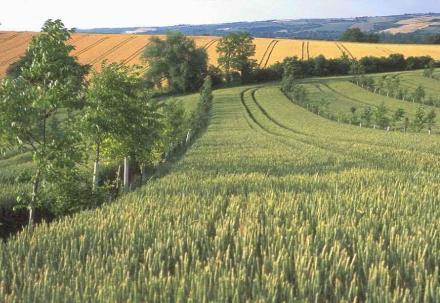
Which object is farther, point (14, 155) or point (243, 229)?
point (14, 155)

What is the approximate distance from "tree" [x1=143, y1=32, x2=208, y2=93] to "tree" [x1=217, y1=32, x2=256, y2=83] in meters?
4.77

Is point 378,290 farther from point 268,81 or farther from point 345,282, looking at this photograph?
point 268,81

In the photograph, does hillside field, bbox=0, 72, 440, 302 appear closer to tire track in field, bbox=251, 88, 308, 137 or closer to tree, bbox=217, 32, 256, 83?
tire track in field, bbox=251, 88, 308, 137

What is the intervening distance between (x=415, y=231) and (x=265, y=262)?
2715mm

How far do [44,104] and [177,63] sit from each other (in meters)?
82.2

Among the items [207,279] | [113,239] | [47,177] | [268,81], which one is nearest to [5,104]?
[47,177]

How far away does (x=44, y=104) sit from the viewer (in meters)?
12.7

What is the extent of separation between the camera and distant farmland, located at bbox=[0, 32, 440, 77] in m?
111

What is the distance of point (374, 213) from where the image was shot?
361 inches

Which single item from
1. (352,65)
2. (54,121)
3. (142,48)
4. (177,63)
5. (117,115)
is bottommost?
(352,65)

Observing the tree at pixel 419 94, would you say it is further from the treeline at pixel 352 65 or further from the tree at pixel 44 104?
the tree at pixel 44 104

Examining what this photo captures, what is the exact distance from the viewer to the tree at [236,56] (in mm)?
98375

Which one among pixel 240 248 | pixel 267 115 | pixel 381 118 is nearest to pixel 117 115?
pixel 240 248

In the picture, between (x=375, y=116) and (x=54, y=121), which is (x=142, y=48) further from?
(x=54, y=121)
